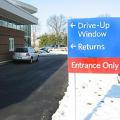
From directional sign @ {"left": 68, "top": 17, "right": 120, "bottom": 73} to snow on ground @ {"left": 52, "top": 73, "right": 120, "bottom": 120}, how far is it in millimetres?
615

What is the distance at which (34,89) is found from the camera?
1461 cm

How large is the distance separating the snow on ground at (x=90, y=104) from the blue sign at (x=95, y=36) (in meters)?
0.80

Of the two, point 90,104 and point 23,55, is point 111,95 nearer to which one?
point 90,104

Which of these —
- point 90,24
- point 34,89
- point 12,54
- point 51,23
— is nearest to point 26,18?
point 12,54

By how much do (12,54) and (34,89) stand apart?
67.6ft

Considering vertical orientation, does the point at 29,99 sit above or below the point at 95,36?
below

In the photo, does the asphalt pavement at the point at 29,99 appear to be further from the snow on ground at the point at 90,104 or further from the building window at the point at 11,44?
the building window at the point at 11,44

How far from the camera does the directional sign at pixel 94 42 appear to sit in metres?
7.48

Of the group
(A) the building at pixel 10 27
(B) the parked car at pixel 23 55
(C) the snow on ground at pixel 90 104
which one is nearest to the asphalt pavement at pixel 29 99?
(C) the snow on ground at pixel 90 104

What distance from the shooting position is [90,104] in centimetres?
1068

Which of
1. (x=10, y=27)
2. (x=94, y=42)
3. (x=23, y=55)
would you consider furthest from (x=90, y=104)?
(x=10, y=27)

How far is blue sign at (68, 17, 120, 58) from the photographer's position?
748cm

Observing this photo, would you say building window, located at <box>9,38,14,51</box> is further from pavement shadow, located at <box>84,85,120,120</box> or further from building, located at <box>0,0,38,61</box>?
pavement shadow, located at <box>84,85,120,120</box>

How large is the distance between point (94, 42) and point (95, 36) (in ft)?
0.42
